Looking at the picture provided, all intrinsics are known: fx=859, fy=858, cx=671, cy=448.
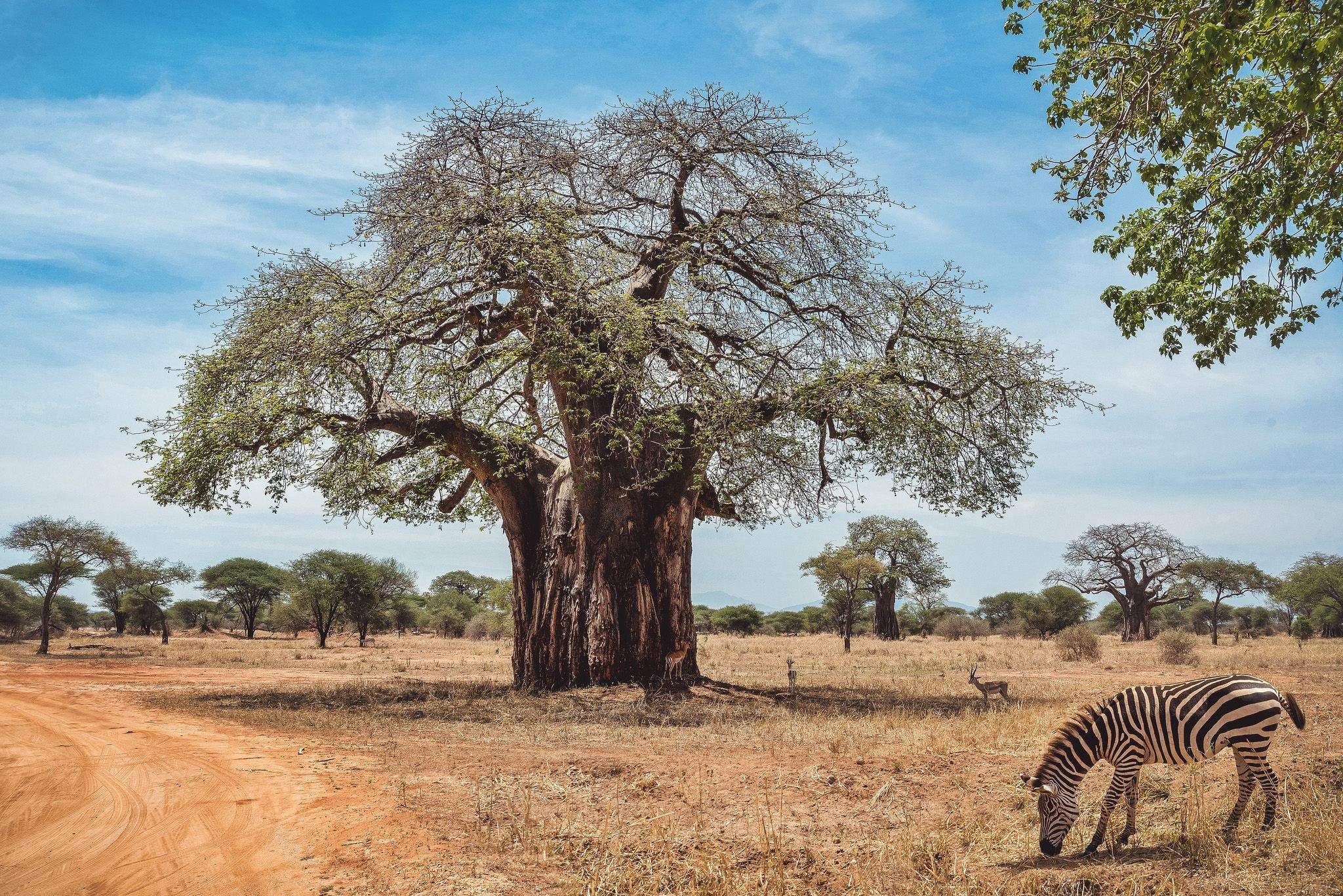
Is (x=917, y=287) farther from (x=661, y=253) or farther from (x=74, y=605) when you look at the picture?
(x=74, y=605)

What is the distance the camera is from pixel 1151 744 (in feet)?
18.9

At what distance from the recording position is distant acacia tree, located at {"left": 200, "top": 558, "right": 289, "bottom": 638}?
1746 inches

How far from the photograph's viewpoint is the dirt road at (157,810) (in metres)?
5.33

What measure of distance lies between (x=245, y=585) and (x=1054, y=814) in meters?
46.4

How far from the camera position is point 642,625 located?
14211 millimetres

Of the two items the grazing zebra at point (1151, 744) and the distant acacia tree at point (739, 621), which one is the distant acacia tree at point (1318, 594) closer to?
the distant acacia tree at point (739, 621)

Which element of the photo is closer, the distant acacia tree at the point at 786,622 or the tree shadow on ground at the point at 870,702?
the tree shadow on ground at the point at 870,702

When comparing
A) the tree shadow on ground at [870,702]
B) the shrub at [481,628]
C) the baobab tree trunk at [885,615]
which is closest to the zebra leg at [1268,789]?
the tree shadow on ground at [870,702]

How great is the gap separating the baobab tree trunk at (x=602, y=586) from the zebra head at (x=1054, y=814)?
879 centimetres

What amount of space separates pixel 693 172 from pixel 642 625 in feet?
25.9

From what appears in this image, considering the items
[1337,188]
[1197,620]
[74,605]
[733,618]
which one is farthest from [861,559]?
[74,605]

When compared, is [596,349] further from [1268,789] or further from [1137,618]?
[1137,618]

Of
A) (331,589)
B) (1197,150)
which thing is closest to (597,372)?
(1197,150)

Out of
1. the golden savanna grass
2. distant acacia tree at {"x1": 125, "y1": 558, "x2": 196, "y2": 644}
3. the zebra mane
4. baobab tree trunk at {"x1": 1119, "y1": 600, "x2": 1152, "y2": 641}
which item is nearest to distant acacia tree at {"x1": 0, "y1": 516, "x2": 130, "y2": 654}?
distant acacia tree at {"x1": 125, "y1": 558, "x2": 196, "y2": 644}
